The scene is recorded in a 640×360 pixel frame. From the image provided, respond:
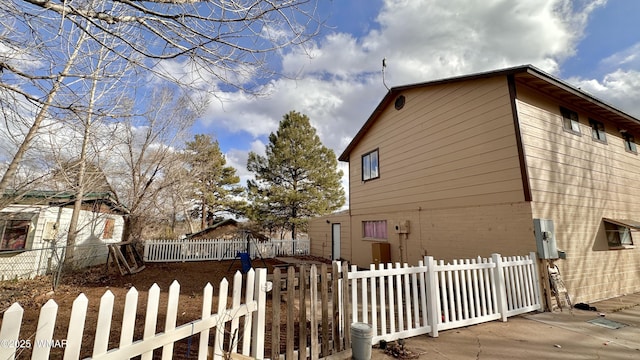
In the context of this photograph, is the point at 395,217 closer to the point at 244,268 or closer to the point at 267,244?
the point at 244,268

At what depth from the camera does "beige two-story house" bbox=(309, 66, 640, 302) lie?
18.9ft

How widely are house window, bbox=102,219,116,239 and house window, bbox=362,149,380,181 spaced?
1303 cm

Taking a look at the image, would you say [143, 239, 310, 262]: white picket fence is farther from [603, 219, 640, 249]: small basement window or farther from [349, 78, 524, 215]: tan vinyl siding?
[603, 219, 640, 249]: small basement window

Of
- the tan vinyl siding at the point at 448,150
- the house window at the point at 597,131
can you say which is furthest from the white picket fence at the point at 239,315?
the house window at the point at 597,131

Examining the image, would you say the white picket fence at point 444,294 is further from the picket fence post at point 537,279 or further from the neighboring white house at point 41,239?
the neighboring white house at point 41,239

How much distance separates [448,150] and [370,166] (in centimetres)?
401

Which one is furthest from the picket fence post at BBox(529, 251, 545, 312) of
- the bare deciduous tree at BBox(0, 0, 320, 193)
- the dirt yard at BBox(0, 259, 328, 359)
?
the bare deciduous tree at BBox(0, 0, 320, 193)

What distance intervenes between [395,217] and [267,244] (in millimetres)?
9843

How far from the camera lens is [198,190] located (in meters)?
23.5

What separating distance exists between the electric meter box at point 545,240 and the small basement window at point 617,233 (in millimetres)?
2845

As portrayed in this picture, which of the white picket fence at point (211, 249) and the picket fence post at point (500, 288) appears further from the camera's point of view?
the white picket fence at point (211, 249)

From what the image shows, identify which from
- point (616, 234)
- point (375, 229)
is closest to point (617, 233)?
point (616, 234)

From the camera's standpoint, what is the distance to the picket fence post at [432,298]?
401 centimetres

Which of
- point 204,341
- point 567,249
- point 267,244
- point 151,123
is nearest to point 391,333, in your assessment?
point 204,341
